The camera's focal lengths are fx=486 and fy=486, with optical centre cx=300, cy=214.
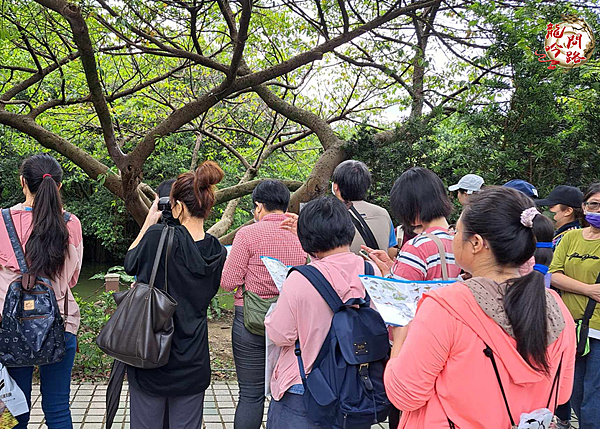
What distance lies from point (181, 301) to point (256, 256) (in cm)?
61

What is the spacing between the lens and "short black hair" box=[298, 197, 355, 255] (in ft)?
7.06

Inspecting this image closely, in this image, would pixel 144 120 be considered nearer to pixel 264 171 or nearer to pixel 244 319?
pixel 264 171

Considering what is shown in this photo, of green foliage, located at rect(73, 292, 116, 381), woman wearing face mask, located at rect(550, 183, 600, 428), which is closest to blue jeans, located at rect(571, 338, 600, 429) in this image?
woman wearing face mask, located at rect(550, 183, 600, 428)

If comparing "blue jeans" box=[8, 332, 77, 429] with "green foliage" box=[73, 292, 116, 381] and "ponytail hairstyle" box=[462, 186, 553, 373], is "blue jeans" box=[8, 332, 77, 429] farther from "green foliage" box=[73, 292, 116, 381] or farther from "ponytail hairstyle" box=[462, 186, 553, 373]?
"ponytail hairstyle" box=[462, 186, 553, 373]

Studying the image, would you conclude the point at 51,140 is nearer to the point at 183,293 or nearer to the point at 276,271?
the point at 183,293

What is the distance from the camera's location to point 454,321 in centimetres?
139

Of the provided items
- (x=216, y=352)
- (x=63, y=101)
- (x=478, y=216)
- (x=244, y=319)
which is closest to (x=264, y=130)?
(x=63, y=101)

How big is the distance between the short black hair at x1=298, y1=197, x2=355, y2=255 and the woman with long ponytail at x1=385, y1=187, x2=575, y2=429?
0.72 m

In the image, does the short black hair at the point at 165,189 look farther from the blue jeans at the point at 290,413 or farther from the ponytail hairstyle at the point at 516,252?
the ponytail hairstyle at the point at 516,252

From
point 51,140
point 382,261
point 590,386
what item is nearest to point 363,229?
point 382,261

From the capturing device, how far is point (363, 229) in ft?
10.4

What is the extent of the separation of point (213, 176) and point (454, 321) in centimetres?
162

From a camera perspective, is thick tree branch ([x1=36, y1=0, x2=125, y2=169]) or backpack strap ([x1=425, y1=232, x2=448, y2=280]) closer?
backpack strap ([x1=425, y1=232, x2=448, y2=280])

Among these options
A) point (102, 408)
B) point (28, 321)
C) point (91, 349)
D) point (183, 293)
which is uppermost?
point (183, 293)
